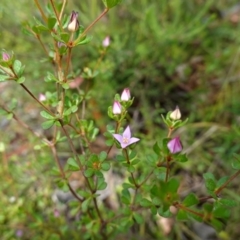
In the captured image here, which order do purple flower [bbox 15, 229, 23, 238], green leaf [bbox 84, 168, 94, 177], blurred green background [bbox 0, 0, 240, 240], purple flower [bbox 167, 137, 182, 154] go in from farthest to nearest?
blurred green background [bbox 0, 0, 240, 240] → purple flower [bbox 15, 229, 23, 238] → green leaf [bbox 84, 168, 94, 177] → purple flower [bbox 167, 137, 182, 154]

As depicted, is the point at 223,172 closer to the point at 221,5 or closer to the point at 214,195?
the point at 214,195

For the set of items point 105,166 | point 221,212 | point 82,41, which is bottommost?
point 221,212

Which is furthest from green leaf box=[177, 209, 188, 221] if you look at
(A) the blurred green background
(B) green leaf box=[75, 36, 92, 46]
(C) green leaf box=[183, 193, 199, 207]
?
(A) the blurred green background

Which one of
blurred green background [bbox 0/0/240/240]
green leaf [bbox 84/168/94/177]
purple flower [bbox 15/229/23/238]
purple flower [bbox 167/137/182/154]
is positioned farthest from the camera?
blurred green background [bbox 0/0/240/240]

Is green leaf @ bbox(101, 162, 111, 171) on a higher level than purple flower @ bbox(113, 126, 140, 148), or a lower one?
lower

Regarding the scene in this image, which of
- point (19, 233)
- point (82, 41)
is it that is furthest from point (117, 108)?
point (19, 233)

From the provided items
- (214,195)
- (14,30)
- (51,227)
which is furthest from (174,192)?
(14,30)

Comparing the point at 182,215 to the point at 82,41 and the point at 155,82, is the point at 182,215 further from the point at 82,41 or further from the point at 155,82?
the point at 155,82

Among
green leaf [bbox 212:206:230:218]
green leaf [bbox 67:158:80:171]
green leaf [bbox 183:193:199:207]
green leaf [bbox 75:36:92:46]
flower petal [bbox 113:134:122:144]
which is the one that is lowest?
green leaf [bbox 212:206:230:218]

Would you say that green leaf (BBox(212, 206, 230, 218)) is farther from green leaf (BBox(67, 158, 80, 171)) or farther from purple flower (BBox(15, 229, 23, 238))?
purple flower (BBox(15, 229, 23, 238))
